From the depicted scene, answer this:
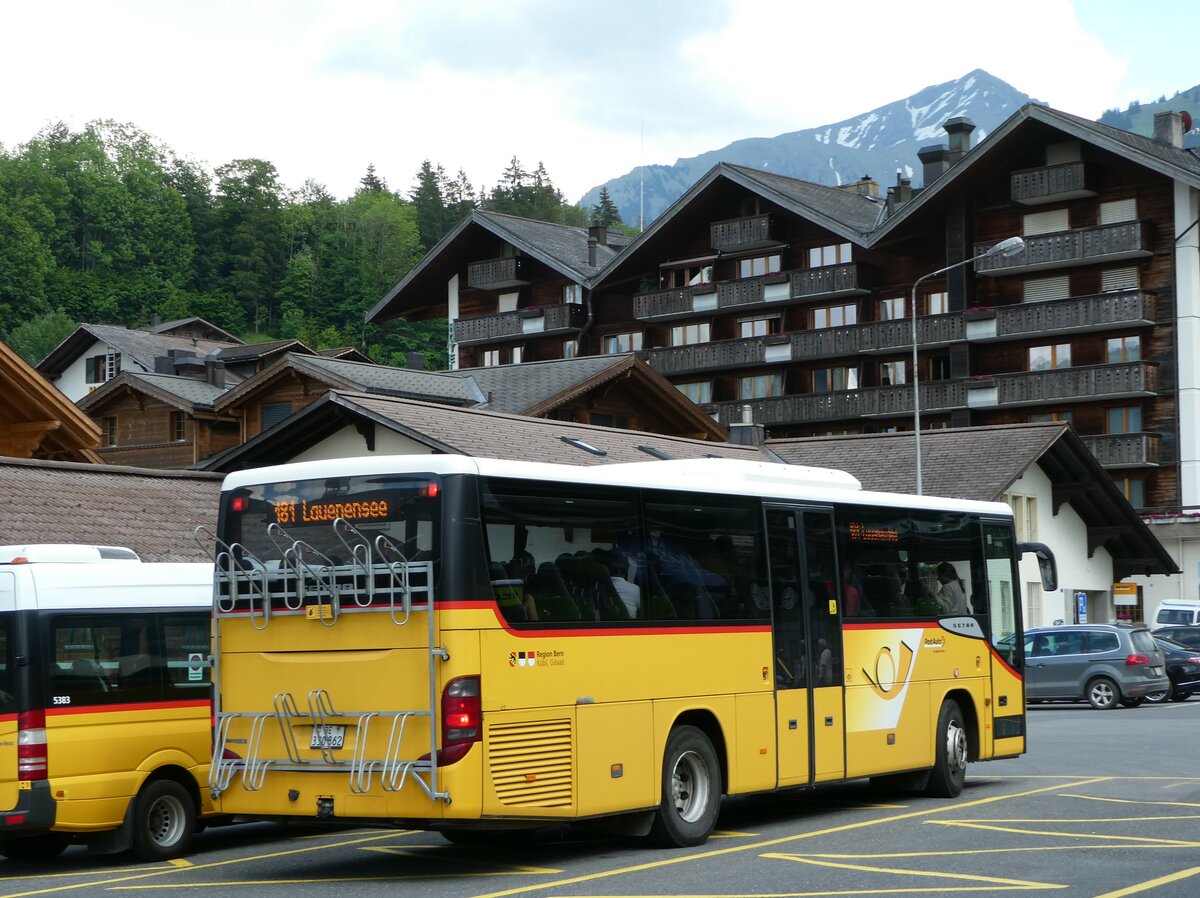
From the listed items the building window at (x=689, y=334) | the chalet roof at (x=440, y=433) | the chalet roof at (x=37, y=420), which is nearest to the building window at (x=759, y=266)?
the building window at (x=689, y=334)

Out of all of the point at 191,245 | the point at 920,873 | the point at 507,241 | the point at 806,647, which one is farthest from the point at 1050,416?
the point at 191,245

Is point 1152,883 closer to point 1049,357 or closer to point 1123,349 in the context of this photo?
point 1123,349

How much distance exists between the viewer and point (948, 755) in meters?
17.2

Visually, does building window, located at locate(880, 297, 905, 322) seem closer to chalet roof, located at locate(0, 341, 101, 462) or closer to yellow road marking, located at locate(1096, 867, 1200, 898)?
chalet roof, located at locate(0, 341, 101, 462)

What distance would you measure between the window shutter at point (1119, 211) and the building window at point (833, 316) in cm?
1107

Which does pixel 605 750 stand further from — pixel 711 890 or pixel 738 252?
pixel 738 252

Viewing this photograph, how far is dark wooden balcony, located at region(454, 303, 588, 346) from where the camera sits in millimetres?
77625

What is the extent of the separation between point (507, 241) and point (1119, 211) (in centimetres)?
2788

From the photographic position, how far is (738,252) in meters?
72.5

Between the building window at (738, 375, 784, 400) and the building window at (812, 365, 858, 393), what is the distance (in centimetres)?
155

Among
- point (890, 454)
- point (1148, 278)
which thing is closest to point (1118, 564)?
point (890, 454)

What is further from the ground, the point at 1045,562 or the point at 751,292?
the point at 751,292

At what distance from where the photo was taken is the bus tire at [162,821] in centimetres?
1400

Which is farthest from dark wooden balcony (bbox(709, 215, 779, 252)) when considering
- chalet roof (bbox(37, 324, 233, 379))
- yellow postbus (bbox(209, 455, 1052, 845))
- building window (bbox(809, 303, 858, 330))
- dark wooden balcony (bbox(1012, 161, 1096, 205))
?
yellow postbus (bbox(209, 455, 1052, 845))
